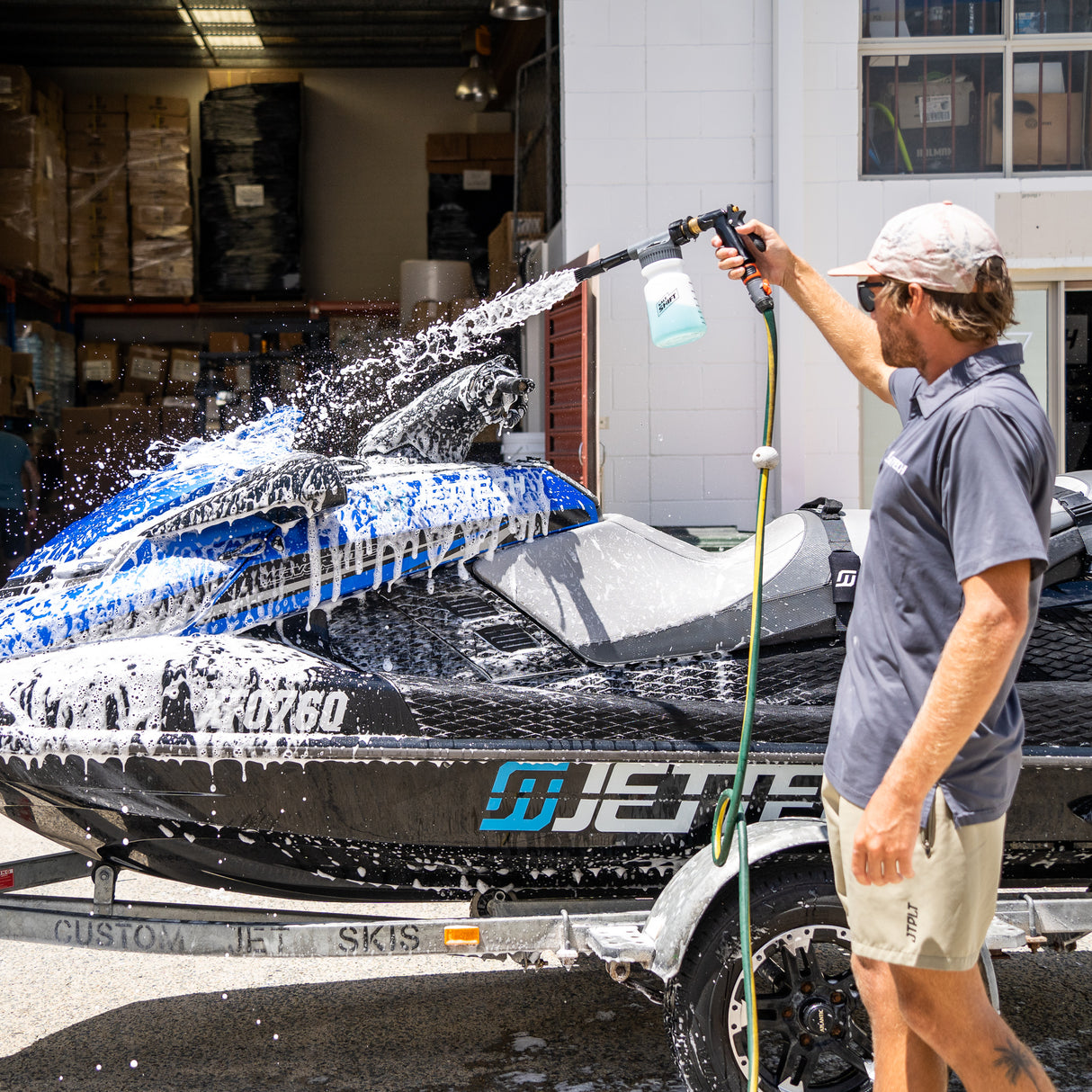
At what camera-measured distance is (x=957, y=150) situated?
7562mm

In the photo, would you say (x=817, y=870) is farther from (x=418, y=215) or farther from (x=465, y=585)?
(x=418, y=215)

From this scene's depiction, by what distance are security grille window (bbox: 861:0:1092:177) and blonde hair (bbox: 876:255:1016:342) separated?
237 inches

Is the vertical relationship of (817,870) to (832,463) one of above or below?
below

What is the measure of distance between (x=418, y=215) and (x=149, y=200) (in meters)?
3.07

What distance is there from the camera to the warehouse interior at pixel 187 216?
10.1m

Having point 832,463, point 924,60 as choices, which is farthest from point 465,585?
point 924,60

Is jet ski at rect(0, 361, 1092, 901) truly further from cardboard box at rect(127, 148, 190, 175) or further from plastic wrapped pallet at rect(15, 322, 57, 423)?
cardboard box at rect(127, 148, 190, 175)

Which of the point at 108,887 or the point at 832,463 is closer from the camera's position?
the point at 108,887

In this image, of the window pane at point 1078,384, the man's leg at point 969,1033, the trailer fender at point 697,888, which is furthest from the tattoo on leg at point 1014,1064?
the window pane at point 1078,384

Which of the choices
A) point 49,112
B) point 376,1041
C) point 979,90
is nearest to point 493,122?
point 49,112

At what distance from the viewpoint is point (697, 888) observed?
2488 mm

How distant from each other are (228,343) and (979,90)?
6.31 meters

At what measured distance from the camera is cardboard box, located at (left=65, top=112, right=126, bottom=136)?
10844 millimetres

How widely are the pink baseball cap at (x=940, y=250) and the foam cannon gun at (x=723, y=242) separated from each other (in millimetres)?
406
